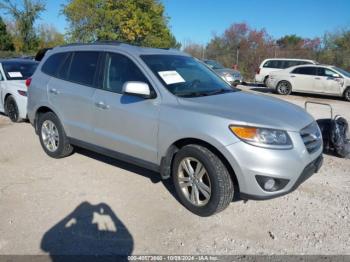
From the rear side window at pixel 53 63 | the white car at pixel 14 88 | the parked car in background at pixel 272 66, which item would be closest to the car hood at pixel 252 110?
the rear side window at pixel 53 63

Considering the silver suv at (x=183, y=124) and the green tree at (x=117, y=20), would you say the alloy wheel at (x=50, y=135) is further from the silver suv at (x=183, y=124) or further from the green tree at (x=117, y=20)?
the green tree at (x=117, y=20)

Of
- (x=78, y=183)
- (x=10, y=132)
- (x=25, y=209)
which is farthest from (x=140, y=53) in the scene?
(x=10, y=132)

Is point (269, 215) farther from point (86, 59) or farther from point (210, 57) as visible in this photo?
point (210, 57)

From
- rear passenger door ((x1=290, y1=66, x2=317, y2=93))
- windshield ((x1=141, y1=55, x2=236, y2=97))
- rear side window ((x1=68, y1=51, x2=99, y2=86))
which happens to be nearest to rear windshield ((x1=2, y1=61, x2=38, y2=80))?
rear side window ((x1=68, y1=51, x2=99, y2=86))

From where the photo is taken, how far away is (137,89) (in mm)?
3857

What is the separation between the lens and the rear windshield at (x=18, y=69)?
8.42 m

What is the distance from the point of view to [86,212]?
3.88 meters

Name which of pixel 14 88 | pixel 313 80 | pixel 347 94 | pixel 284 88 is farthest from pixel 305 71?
pixel 14 88

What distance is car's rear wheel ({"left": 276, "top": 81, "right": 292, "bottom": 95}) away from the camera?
16.1 metres

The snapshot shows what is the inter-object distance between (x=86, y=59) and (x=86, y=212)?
2215 millimetres

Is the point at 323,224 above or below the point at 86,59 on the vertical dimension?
below

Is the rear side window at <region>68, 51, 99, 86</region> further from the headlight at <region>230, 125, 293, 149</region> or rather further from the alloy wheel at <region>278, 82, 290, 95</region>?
the alloy wheel at <region>278, 82, 290, 95</region>

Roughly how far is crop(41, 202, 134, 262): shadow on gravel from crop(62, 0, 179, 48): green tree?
94.8ft

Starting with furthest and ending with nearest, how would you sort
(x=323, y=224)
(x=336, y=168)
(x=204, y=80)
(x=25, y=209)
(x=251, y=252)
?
(x=336, y=168) → (x=204, y=80) → (x=25, y=209) → (x=323, y=224) → (x=251, y=252)
